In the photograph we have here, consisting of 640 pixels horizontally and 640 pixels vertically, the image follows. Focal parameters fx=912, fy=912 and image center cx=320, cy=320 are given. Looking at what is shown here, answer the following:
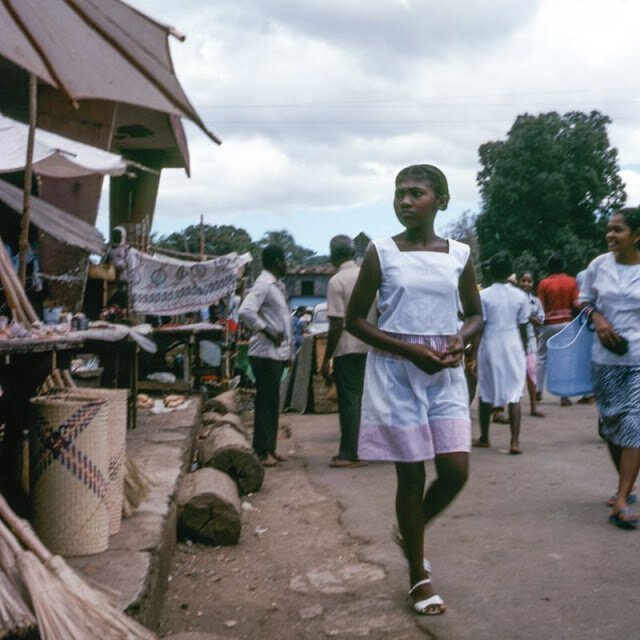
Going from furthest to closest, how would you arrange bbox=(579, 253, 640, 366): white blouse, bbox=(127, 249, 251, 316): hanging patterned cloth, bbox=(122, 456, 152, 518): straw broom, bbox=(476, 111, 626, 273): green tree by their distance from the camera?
bbox=(476, 111, 626, 273): green tree, bbox=(127, 249, 251, 316): hanging patterned cloth, bbox=(579, 253, 640, 366): white blouse, bbox=(122, 456, 152, 518): straw broom

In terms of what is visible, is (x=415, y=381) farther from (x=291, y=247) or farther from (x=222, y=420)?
(x=291, y=247)

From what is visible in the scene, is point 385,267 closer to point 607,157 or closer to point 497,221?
point 497,221

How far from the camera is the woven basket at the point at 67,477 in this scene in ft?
12.5

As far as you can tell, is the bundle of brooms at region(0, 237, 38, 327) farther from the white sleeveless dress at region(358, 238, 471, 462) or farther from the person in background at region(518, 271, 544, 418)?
the person in background at region(518, 271, 544, 418)

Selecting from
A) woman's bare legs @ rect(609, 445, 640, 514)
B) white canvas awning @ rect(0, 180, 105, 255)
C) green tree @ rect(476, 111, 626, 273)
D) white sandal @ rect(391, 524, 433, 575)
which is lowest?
white sandal @ rect(391, 524, 433, 575)

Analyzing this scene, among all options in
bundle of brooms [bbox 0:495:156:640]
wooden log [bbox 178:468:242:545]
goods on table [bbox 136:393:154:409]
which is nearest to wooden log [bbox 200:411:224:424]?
goods on table [bbox 136:393:154:409]

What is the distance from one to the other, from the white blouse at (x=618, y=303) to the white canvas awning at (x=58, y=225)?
157 inches

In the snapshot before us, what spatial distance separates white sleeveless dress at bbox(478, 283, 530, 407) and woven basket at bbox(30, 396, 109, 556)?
530cm

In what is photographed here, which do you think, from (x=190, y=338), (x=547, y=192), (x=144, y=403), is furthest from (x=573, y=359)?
(x=547, y=192)

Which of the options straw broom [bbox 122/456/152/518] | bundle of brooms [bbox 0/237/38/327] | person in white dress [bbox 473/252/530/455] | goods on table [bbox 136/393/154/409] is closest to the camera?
straw broom [bbox 122/456/152/518]

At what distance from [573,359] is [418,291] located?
237 cm

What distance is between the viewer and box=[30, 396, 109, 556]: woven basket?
12.5 feet

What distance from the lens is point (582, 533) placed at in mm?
5184

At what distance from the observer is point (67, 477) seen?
383 cm
